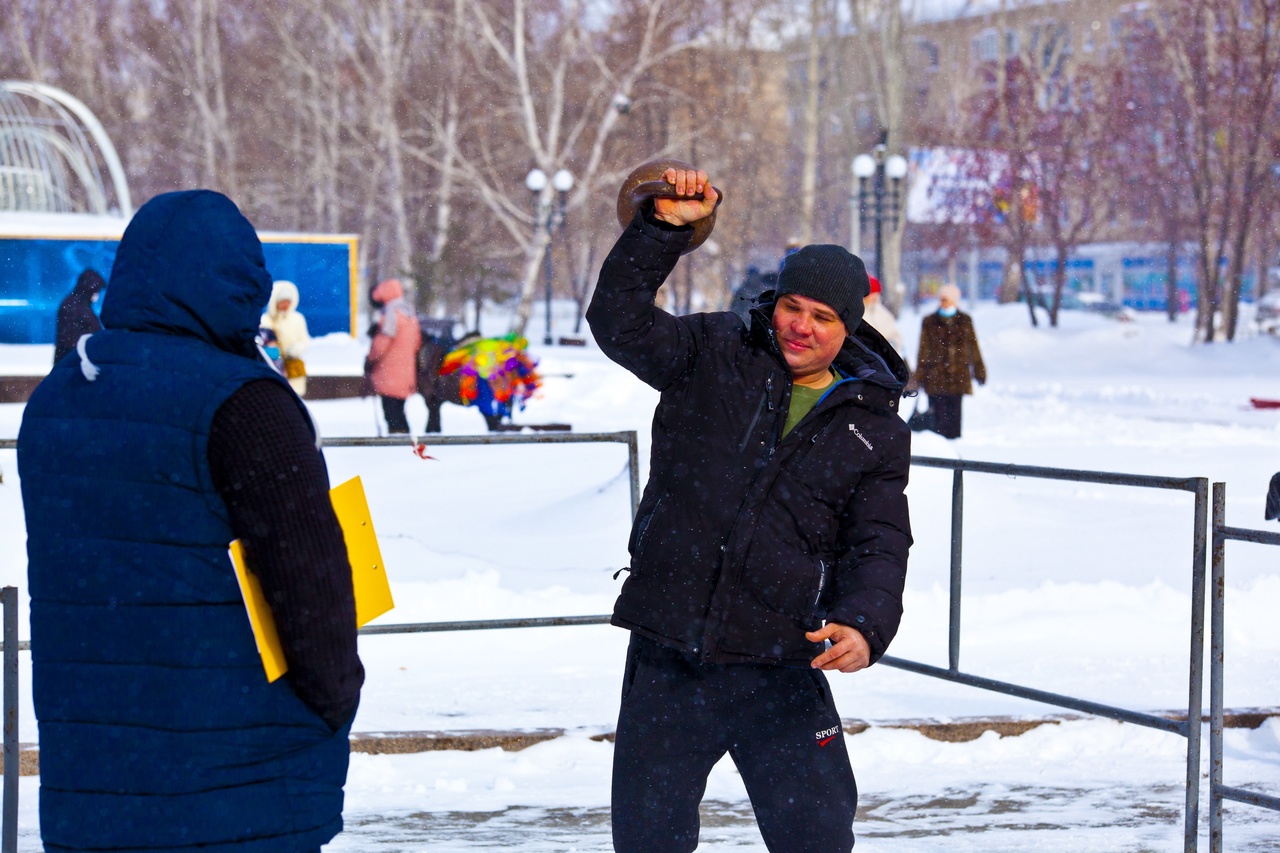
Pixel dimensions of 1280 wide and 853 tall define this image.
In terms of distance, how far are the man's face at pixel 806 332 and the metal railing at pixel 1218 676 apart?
176 cm

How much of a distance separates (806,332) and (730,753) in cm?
92

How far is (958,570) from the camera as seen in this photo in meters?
5.54

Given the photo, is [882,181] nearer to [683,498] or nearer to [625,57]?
[625,57]

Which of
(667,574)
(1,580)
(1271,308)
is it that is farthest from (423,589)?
(1271,308)

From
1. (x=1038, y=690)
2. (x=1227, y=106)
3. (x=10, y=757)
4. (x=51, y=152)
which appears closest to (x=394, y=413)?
(x=1038, y=690)

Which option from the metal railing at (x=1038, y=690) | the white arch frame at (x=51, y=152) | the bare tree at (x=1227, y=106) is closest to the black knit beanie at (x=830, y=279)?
the metal railing at (x=1038, y=690)

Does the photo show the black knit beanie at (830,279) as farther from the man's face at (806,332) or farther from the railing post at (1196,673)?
the railing post at (1196,673)

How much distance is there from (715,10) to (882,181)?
7.68m

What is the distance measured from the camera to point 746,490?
3.10 m

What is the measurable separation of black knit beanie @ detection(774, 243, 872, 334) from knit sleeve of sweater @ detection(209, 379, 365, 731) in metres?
1.32

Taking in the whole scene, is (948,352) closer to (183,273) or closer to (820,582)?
(820,582)

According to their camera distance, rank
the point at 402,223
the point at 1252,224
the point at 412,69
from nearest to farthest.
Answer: the point at 1252,224
the point at 402,223
the point at 412,69

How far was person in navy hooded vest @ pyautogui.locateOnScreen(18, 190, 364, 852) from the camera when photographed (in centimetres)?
207

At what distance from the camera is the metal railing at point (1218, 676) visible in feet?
14.1
